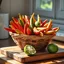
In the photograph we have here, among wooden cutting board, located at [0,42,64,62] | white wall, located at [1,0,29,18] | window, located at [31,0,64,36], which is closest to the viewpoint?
wooden cutting board, located at [0,42,64,62]

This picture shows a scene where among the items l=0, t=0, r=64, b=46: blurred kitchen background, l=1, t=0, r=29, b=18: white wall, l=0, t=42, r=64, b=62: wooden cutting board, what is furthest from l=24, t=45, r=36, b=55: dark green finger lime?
l=1, t=0, r=29, b=18: white wall

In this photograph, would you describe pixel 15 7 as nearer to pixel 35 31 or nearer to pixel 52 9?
pixel 52 9

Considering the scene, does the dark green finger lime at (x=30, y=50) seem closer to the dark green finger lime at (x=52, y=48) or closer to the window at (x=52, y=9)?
the dark green finger lime at (x=52, y=48)

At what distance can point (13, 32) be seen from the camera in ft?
4.15

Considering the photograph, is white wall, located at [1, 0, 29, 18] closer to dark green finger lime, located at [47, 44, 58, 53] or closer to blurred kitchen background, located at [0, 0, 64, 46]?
blurred kitchen background, located at [0, 0, 64, 46]

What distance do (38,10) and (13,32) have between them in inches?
63.4

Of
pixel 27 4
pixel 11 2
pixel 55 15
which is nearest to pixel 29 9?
pixel 27 4

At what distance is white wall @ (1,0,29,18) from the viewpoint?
274 cm

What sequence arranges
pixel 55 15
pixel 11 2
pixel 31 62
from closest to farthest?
pixel 31 62 → pixel 55 15 → pixel 11 2

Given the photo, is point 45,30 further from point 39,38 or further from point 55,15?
point 55,15

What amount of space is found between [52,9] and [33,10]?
0.37 meters

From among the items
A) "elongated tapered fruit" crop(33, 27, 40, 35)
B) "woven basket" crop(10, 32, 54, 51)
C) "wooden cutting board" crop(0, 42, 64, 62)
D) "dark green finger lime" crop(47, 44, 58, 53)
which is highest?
"elongated tapered fruit" crop(33, 27, 40, 35)

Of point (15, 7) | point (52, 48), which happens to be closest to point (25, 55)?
point (52, 48)

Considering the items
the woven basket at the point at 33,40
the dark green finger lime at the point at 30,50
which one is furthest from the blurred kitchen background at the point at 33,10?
the dark green finger lime at the point at 30,50
